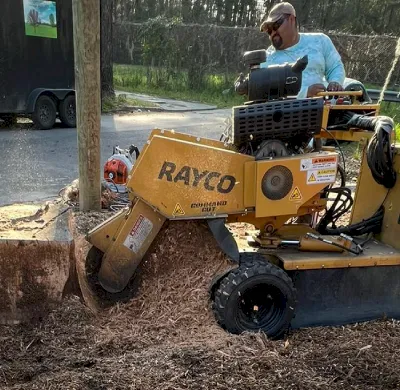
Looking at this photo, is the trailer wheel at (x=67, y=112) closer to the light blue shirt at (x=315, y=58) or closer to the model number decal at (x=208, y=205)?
the light blue shirt at (x=315, y=58)

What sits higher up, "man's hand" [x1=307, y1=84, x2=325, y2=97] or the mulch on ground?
"man's hand" [x1=307, y1=84, x2=325, y2=97]

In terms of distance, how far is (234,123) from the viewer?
318cm

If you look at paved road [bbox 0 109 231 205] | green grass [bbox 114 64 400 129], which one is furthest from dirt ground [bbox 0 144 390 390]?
green grass [bbox 114 64 400 129]

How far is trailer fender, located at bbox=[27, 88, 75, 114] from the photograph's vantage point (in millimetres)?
10773

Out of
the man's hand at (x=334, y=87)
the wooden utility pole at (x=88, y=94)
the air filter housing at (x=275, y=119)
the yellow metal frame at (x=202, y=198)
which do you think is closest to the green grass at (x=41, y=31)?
the wooden utility pole at (x=88, y=94)

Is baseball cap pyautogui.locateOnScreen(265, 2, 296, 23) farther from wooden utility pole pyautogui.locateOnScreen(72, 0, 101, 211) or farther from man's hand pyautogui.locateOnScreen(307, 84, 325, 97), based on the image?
wooden utility pole pyautogui.locateOnScreen(72, 0, 101, 211)

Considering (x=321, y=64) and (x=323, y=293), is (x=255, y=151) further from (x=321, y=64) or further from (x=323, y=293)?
(x=321, y=64)

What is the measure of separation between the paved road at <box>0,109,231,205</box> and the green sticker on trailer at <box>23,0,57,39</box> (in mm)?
1914

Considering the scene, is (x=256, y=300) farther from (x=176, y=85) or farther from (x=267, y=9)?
(x=267, y=9)

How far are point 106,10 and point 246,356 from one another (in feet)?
44.2

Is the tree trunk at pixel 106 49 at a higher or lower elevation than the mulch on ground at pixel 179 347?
higher

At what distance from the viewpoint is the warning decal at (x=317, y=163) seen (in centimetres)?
320

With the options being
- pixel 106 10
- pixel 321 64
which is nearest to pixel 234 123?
pixel 321 64

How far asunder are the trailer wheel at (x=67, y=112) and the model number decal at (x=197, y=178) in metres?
8.85
